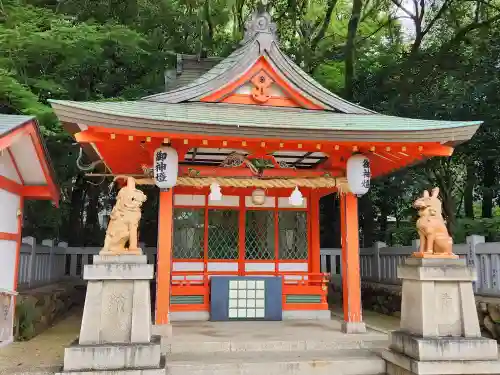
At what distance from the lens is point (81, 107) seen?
267 inches

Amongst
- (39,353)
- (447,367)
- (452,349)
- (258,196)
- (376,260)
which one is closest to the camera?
(447,367)

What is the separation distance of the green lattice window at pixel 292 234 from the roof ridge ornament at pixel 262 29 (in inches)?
155

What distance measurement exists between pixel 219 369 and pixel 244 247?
417 centimetres

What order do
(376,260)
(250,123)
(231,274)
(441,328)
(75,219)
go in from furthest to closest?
(75,219) → (376,260) → (231,274) → (250,123) → (441,328)

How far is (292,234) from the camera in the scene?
34.5ft

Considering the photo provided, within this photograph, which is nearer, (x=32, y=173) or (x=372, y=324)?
(x=32, y=173)

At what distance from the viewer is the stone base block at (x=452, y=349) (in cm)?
599

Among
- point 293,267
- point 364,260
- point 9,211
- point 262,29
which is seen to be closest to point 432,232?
point 293,267

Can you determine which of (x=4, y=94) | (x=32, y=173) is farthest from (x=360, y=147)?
(x=4, y=94)

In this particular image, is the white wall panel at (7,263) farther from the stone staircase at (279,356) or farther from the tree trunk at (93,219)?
the tree trunk at (93,219)

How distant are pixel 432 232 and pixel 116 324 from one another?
15.5 feet

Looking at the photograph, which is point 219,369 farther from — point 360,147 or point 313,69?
point 313,69

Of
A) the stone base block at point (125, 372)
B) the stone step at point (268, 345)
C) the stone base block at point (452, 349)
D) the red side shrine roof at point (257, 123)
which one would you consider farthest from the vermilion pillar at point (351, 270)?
the stone base block at point (125, 372)

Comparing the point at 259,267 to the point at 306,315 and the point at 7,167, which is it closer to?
the point at 306,315
